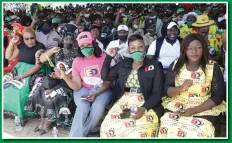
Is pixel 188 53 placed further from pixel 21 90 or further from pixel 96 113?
pixel 21 90

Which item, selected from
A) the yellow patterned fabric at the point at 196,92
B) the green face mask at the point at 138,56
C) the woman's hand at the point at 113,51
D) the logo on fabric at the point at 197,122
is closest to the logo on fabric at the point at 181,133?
the logo on fabric at the point at 197,122

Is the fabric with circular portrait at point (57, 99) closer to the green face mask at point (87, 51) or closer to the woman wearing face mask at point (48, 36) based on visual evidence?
the green face mask at point (87, 51)

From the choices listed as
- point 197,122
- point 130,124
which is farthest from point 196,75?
point 130,124

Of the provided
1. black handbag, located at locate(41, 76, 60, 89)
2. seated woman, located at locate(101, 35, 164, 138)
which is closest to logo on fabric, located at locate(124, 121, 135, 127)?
seated woman, located at locate(101, 35, 164, 138)

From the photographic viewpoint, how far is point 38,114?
5.09 metres

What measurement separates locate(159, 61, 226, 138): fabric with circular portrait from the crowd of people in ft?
0.03

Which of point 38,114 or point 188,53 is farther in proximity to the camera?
point 38,114

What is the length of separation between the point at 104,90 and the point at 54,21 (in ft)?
7.47

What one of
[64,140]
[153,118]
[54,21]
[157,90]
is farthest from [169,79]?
[54,21]

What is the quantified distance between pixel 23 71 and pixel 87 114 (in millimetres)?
1287

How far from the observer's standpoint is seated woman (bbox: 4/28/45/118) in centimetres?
511

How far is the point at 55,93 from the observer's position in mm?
4852

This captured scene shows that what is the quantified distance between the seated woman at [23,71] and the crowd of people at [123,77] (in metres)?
0.01

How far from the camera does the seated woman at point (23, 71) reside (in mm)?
5109
